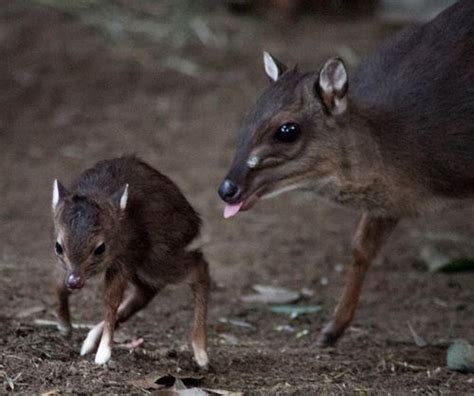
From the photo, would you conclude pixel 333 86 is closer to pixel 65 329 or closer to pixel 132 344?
pixel 132 344

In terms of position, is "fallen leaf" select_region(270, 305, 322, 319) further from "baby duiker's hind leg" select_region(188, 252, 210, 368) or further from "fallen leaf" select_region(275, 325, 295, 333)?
"baby duiker's hind leg" select_region(188, 252, 210, 368)

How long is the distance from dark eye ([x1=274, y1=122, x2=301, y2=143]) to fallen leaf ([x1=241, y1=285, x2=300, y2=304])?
176 cm

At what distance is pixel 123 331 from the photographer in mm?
7035

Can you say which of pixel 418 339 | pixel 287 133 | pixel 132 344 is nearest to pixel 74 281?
pixel 132 344

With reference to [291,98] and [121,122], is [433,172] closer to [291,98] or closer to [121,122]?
[291,98]

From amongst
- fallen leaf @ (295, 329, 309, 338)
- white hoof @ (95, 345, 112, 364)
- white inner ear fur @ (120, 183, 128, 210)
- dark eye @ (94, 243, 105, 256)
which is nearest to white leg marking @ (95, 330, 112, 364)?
white hoof @ (95, 345, 112, 364)

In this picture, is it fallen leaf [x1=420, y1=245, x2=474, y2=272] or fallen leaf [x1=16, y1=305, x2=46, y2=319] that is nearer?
fallen leaf [x1=16, y1=305, x2=46, y2=319]

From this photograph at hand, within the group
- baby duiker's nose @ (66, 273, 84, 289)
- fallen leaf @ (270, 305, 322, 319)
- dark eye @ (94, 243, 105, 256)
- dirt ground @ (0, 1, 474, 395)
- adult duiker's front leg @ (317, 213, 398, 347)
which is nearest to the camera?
baby duiker's nose @ (66, 273, 84, 289)

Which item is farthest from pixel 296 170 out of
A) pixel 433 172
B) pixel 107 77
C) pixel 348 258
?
pixel 107 77

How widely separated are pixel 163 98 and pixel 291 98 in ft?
17.2

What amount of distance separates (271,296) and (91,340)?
2.41 meters

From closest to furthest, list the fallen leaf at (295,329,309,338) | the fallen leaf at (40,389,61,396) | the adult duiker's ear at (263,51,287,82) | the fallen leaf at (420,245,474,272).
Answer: the fallen leaf at (40,389,61,396)
the adult duiker's ear at (263,51,287,82)
the fallen leaf at (295,329,309,338)
the fallen leaf at (420,245,474,272)

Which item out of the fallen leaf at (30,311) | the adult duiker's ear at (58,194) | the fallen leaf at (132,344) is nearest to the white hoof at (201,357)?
the fallen leaf at (132,344)

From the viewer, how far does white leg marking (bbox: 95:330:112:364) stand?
5.63 metres
